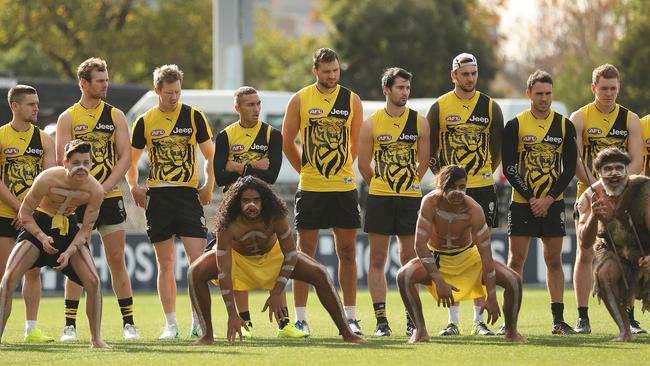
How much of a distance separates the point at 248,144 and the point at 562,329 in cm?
309

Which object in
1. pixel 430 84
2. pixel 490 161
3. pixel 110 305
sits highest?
pixel 430 84

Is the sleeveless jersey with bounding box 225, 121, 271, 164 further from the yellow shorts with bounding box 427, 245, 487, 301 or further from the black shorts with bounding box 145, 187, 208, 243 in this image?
the yellow shorts with bounding box 427, 245, 487, 301

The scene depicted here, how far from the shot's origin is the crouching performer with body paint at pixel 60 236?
37.9ft

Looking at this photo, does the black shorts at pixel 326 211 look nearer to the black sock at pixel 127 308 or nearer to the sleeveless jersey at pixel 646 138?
the black sock at pixel 127 308

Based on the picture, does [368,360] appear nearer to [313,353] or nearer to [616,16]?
[313,353]

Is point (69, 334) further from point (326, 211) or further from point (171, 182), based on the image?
point (326, 211)

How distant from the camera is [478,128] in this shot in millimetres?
12789

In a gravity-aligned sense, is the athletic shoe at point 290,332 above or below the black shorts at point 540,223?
below

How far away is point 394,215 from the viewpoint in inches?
504

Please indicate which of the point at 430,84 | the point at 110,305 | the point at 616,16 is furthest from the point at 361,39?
the point at 110,305

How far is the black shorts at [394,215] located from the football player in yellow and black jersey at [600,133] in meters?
1.47

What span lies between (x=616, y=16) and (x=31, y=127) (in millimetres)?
34783

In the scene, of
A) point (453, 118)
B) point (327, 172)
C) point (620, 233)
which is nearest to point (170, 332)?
point (327, 172)

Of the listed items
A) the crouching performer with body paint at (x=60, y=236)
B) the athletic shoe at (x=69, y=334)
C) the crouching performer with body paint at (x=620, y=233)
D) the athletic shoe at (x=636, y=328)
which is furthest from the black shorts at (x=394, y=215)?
the athletic shoe at (x=69, y=334)
